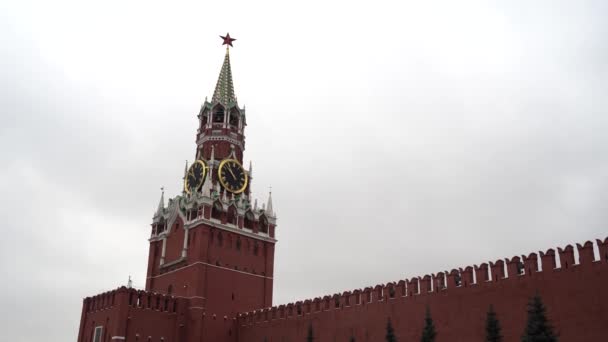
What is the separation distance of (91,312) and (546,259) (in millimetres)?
31421

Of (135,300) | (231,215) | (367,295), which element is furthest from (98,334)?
(367,295)

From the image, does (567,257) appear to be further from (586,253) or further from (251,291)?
(251,291)

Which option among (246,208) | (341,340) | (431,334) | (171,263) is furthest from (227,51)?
(431,334)

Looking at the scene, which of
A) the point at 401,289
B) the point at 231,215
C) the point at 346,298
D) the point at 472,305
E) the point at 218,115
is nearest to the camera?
the point at 472,305

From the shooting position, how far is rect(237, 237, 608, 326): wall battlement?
2634 centimetres

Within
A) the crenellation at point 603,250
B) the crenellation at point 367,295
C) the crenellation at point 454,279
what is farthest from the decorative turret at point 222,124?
the crenellation at point 603,250

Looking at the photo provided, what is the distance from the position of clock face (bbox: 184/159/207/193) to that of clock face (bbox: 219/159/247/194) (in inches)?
57.1

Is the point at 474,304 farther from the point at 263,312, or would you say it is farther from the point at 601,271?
the point at 263,312

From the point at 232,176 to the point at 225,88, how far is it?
9.09 meters

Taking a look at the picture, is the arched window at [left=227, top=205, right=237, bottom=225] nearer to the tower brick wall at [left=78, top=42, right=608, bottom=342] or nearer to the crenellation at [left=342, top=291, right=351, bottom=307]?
the tower brick wall at [left=78, top=42, right=608, bottom=342]

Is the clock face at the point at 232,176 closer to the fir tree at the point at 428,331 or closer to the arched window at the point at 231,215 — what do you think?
the arched window at the point at 231,215

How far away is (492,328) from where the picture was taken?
2723cm

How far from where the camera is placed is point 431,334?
97.0 ft

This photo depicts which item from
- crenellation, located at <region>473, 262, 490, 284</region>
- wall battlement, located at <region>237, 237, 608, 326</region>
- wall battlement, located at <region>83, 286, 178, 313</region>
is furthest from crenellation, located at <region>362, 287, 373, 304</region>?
wall battlement, located at <region>83, 286, 178, 313</region>
